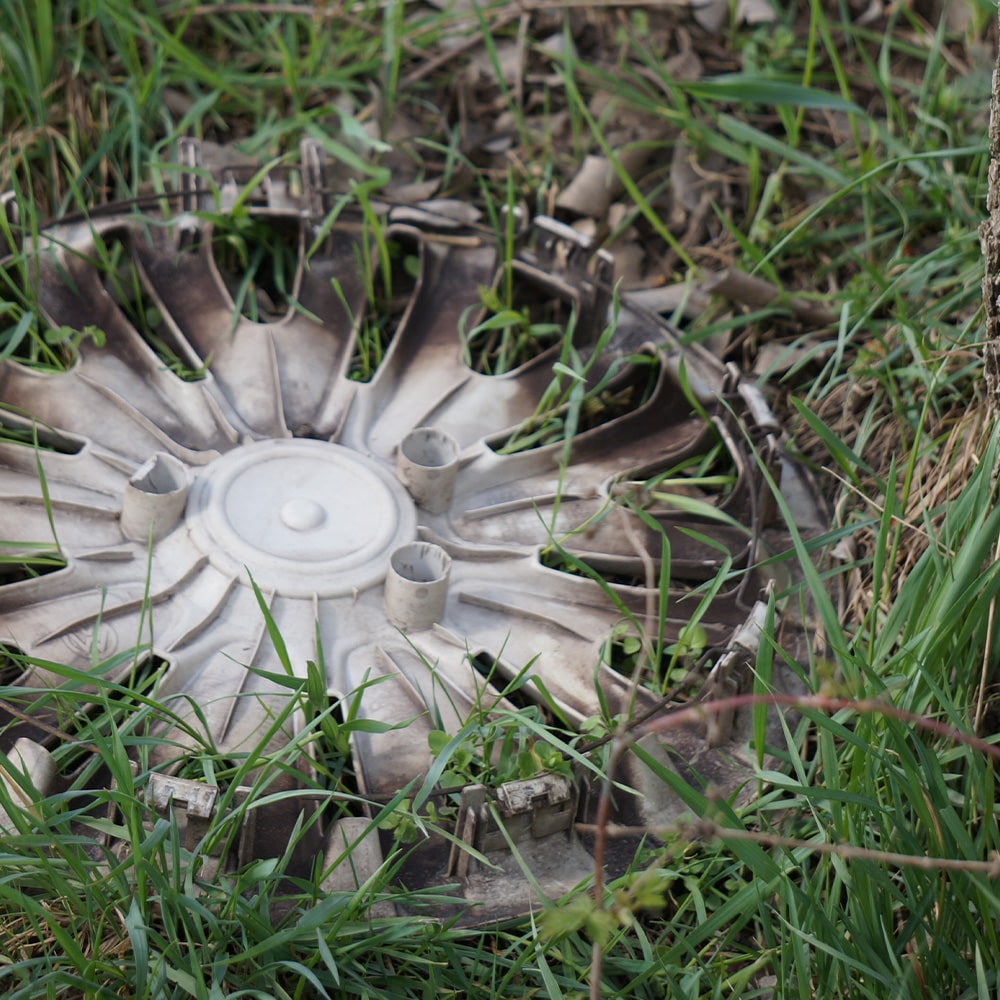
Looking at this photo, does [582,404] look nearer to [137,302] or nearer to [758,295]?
[758,295]

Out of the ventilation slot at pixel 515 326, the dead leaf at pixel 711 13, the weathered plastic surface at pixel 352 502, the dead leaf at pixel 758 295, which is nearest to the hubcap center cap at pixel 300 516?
the weathered plastic surface at pixel 352 502

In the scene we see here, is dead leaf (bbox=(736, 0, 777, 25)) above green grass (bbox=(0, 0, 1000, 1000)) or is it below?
above

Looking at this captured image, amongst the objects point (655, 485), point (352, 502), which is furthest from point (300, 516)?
point (655, 485)

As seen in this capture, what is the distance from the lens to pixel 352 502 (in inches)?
87.3

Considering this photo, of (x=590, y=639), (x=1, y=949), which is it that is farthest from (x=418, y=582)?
(x=1, y=949)

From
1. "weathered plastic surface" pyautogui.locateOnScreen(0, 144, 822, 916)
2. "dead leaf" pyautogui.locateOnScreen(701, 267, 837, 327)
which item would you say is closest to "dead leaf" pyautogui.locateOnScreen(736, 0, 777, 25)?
"dead leaf" pyautogui.locateOnScreen(701, 267, 837, 327)

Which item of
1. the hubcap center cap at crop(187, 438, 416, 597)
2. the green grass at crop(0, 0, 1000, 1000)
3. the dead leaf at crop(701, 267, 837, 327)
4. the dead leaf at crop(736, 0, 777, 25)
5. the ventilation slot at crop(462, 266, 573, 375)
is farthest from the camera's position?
the dead leaf at crop(736, 0, 777, 25)

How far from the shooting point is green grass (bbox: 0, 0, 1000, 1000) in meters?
1.58

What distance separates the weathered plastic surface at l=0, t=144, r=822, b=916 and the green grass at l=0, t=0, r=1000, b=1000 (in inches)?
3.0

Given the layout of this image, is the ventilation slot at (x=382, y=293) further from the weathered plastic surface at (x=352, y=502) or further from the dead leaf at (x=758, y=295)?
the dead leaf at (x=758, y=295)

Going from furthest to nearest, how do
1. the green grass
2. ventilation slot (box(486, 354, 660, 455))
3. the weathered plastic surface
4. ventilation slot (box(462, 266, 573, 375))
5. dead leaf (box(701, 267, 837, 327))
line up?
dead leaf (box(701, 267, 837, 327)), ventilation slot (box(462, 266, 573, 375)), ventilation slot (box(486, 354, 660, 455)), the weathered plastic surface, the green grass

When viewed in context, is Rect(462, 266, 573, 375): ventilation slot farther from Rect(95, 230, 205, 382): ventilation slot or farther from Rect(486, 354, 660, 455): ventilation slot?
Rect(95, 230, 205, 382): ventilation slot

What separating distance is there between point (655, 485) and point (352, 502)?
545mm

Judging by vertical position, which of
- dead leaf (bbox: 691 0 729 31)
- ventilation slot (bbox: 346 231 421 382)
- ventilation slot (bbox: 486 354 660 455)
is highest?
dead leaf (bbox: 691 0 729 31)
